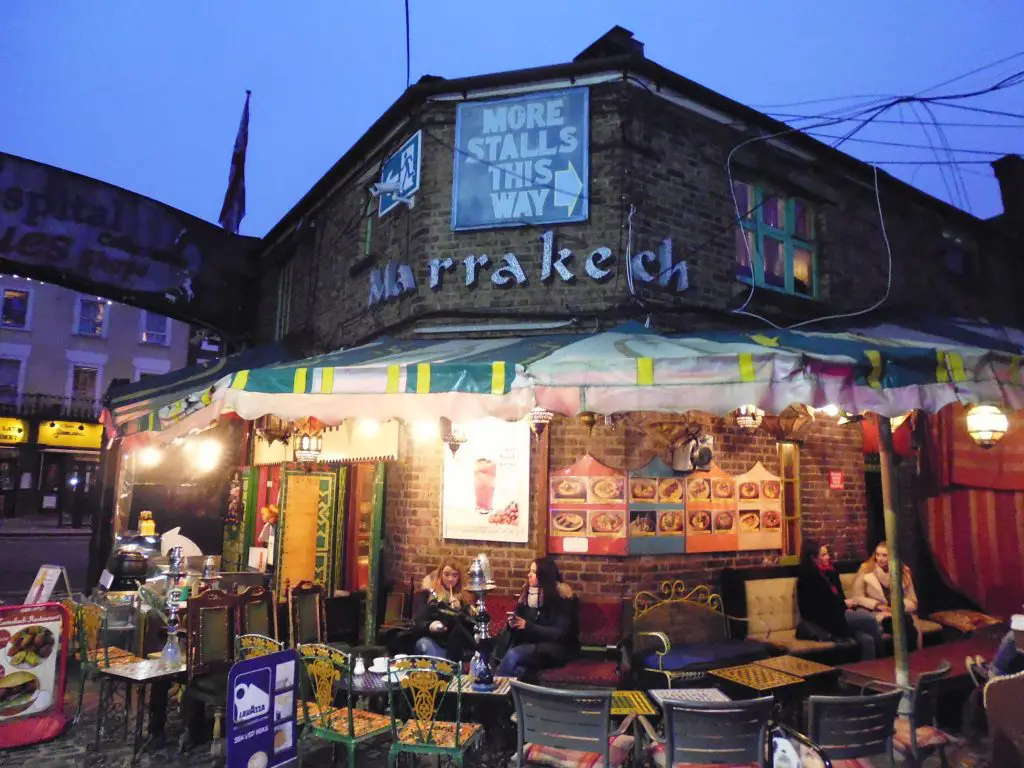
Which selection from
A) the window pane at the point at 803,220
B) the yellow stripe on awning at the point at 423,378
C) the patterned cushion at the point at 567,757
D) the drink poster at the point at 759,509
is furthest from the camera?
the window pane at the point at 803,220

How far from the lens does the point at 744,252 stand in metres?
9.38

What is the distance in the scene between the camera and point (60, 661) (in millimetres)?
6566

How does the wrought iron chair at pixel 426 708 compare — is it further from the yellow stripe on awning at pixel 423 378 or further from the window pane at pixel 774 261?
the window pane at pixel 774 261

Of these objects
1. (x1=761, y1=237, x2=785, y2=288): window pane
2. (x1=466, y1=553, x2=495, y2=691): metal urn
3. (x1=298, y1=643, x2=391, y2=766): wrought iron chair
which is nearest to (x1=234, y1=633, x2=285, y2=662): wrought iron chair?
(x1=298, y1=643, x2=391, y2=766): wrought iron chair

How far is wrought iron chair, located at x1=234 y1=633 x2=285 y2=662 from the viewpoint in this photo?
5156 millimetres

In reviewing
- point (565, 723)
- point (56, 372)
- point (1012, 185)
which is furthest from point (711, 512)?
point (56, 372)

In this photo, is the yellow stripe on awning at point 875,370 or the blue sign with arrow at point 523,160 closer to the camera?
the yellow stripe on awning at point 875,370

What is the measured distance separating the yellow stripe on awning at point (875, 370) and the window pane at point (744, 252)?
4465 millimetres

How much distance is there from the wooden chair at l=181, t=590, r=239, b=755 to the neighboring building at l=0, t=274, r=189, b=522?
2683 cm

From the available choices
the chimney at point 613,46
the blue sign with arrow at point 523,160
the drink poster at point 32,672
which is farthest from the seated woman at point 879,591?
the drink poster at point 32,672

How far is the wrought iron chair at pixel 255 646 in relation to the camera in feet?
16.9

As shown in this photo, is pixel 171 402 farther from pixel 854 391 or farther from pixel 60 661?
pixel 854 391

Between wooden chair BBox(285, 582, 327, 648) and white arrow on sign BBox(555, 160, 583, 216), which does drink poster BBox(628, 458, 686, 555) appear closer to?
white arrow on sign BBox(555, 160, 583, 216)

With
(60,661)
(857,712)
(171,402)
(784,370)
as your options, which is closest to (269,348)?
(171,402)
